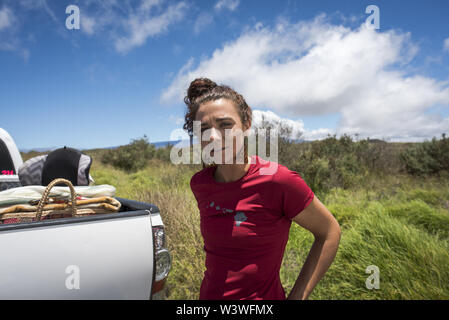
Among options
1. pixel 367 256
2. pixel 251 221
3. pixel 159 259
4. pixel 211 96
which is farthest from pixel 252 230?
pixel 367 256

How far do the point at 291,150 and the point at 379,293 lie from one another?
5535mm

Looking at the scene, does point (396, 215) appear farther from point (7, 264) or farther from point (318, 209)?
point (7, 264)

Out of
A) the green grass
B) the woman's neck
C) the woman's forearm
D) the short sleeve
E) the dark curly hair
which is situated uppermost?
the dark curly hair

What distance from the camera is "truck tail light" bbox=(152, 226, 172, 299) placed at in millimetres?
1551

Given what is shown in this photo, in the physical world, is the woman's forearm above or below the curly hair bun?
below

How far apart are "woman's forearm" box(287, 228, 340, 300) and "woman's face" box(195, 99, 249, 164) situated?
0.46 m

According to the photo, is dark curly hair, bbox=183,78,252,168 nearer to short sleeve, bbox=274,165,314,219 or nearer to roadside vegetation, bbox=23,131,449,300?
short sleeve, bbox=274,165,314,219

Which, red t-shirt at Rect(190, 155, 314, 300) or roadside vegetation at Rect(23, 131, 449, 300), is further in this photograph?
roadside vegetation at Rect(23, 131, 449, 300)

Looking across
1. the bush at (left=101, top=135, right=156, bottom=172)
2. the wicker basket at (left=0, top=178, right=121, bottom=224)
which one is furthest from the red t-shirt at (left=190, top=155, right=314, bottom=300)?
the bush at (left=101, top=135, right=156, bottom=172)

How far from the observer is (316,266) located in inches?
38.6

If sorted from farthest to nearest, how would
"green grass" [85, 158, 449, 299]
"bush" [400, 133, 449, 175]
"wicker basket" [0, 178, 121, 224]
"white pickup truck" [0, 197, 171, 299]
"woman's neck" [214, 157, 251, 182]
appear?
"bush" [400, 133, 449, 175], "green grass" [85, 158, 449, 299], "wicker basket" [0, 178, 121, 224], "white pickup truck" [0, 197, 171, 299], "woman's neck" [214, 157, 251, 182]
